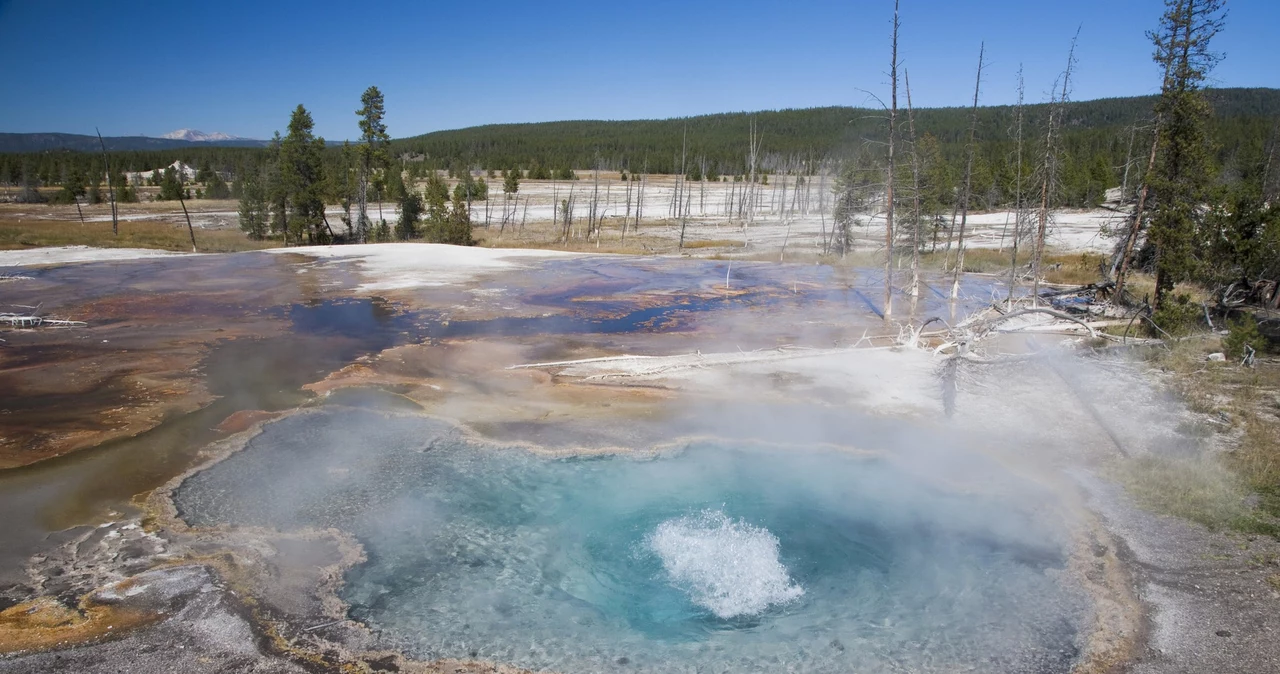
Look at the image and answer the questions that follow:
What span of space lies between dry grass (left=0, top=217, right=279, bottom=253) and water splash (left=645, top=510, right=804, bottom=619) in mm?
33042

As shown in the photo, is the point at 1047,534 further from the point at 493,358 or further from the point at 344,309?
the point at 344,309

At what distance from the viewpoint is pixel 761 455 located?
941 centimetres

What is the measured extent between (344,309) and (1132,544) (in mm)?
17843

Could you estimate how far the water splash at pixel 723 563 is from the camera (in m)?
6.34

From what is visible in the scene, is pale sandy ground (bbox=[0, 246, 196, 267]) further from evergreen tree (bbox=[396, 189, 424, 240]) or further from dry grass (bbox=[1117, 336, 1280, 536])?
dry grass (bbox=[1117, 336, 1280, 536])

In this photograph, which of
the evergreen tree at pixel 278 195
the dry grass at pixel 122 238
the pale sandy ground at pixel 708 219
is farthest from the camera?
the pale sandy ground at pixel 708 219

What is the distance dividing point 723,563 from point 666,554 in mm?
561

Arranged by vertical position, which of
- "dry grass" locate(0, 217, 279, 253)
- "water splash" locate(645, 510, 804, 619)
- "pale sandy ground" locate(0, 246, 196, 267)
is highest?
"dry grass" locate(0, 217, 279, 253)

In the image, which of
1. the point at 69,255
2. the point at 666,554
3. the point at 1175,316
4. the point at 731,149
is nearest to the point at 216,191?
the point at 69,255

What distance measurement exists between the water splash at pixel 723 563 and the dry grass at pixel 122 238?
3304 cm

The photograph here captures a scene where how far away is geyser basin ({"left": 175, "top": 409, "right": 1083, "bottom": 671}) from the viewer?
5.63 m

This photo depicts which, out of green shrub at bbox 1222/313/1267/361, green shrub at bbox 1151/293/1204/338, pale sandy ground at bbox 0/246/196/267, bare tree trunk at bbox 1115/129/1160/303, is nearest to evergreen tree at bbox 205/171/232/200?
pale sandy ground at bbox 0/246/196/267

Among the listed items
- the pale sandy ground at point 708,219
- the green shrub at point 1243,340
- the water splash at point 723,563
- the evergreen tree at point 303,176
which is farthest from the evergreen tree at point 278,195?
the green shrub at point 1243,340

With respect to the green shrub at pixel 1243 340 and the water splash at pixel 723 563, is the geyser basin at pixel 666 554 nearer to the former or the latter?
the water splash at pixel 723 563
